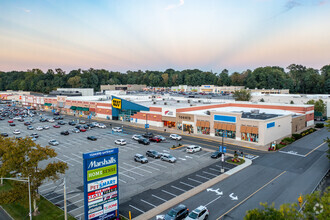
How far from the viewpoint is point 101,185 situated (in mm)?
22828

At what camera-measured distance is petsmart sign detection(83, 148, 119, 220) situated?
21.8 meters

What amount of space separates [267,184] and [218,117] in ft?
99.2

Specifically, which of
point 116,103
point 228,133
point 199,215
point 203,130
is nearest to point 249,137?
point 228,133

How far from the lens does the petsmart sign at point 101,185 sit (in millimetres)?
21812

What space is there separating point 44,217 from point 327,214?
2565 centimetres

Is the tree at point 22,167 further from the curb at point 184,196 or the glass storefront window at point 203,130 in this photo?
the glass storefront window at point 203,130

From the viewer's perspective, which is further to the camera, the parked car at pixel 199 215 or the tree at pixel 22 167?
the tree at pixel 22 167

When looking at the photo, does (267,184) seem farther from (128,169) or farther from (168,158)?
(128,169)

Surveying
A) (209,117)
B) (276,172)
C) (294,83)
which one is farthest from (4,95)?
(294,83)

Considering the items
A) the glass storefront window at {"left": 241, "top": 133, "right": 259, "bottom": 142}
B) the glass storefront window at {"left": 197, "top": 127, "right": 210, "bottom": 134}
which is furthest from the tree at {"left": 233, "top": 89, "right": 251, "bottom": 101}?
the glass storefront window at {"left": 241, "top": 133, "right": 259, "bottom": 142}

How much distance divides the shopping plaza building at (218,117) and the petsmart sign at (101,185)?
36.8 m

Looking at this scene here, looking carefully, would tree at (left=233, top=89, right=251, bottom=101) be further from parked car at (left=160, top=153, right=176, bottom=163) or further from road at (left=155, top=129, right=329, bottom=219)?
parked car at (left=160, top=153, right=176, bottom=163)

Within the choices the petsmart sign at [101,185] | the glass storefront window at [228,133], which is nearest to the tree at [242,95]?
the glass storefront window at [228,133]

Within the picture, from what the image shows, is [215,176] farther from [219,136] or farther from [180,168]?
[219,136]
